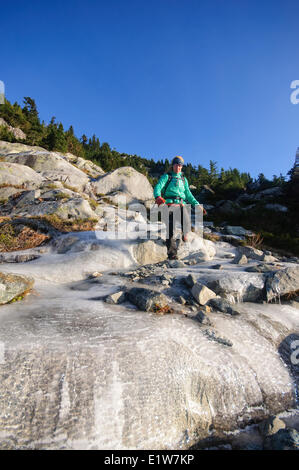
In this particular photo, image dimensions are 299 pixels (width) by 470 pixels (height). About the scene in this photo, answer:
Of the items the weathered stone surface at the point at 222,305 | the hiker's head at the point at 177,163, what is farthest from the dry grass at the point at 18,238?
the weathered stone surface at the point at 222,305

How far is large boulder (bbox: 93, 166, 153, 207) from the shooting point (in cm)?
2266

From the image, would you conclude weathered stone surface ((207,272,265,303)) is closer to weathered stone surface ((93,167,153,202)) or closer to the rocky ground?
the rocky ground

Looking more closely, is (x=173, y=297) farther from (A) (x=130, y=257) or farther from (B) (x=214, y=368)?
(A) (x=130, y=257)

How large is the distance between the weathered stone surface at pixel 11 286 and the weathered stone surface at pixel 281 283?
519 centimetres

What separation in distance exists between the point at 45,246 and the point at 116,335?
7.05m

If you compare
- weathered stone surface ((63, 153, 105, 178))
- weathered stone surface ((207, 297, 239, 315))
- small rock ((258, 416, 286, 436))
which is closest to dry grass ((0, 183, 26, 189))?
weathered stone surface ((63, 153, 105, 178))

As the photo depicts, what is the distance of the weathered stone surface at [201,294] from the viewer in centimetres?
408

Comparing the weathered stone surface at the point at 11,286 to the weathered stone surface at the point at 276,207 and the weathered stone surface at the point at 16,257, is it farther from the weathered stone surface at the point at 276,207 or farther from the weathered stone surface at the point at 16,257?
the weathered stone surface at the point at 276,207

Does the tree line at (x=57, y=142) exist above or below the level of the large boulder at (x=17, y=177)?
above

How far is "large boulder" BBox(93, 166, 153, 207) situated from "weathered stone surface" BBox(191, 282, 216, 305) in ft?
62.2

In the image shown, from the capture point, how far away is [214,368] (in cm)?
270

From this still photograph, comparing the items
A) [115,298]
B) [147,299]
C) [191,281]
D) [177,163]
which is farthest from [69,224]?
[147,299]
